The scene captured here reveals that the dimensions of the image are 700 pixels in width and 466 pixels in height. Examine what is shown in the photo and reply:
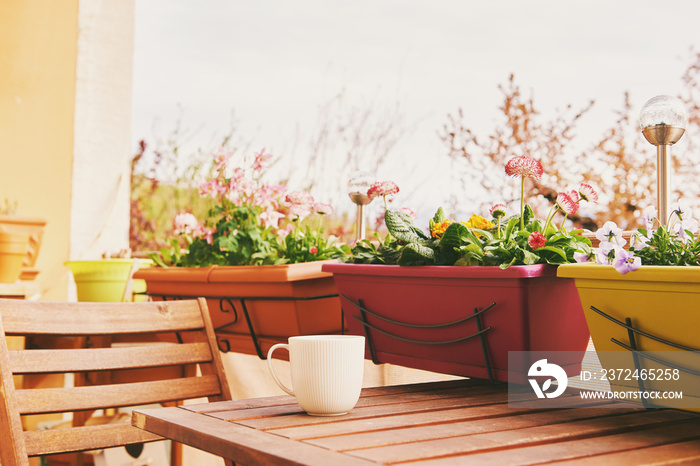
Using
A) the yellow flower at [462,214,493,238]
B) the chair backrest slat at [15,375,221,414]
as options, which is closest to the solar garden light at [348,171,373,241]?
the yellow flower at [462,214,493,238]

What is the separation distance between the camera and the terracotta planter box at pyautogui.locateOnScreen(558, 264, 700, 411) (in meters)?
0.69

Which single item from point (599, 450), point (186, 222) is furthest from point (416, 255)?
point (186, 222)

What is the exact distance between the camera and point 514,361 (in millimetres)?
913

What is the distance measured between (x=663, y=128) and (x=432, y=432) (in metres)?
0.57

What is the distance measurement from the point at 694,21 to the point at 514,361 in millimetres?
2919

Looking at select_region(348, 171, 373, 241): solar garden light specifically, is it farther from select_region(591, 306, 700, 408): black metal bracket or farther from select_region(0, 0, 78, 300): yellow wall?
select_region(0, 0, 78, 300): yellow wall

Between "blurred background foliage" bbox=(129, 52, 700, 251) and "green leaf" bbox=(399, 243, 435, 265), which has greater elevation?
"blurred background foliage" bbox=(129, 52, 700, 251)

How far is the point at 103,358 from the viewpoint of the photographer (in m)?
1.18

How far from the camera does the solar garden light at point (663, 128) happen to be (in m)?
0.92

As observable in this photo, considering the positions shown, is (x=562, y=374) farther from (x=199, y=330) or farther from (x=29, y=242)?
(x=29, y=242)

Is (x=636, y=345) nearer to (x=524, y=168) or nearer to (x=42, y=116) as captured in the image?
(x=524, y=168)

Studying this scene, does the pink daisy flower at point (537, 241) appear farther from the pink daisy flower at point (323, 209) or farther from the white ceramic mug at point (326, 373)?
the pink daisy flower at point (323, 209)

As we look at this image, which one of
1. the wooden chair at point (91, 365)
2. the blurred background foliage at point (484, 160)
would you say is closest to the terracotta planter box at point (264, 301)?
the wooden chair at point (91, 365)

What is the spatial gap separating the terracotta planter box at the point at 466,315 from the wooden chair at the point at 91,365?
0.35m
